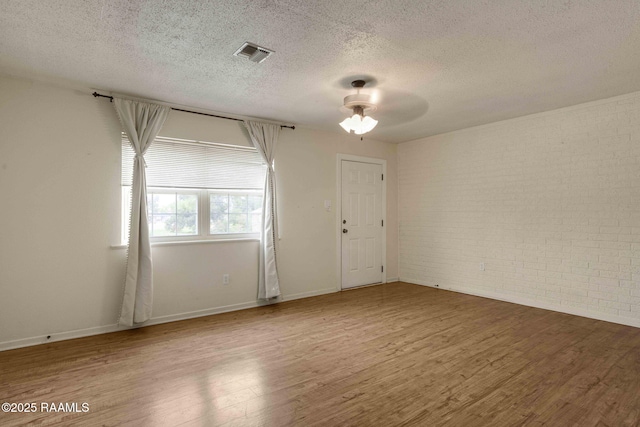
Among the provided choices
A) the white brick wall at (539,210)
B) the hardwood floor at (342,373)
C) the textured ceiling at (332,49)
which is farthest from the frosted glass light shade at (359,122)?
the white brick wall at (539,210)

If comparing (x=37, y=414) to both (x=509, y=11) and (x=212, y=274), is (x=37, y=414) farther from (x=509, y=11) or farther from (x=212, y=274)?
(x=509, y=11)

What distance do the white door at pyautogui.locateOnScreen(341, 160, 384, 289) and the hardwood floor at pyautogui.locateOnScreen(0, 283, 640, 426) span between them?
165 cm

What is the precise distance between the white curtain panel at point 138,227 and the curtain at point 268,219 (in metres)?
1.26

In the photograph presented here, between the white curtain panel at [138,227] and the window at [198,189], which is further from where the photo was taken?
the window at [198,189]

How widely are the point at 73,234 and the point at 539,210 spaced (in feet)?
17.9

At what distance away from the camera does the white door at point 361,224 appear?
217 inches

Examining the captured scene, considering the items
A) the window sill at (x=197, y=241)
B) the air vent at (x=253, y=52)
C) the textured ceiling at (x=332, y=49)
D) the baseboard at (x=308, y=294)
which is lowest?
the baseboard at (x=308, y=294)

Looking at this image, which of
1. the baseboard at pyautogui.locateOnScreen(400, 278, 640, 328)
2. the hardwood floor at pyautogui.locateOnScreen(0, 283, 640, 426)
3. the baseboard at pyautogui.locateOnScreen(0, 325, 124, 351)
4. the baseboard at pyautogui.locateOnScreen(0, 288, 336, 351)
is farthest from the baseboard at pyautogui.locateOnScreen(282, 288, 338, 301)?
the baseboard at pyautogui.locateOnScreen(0, 325, 124, 351)

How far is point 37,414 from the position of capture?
2088 millimetres

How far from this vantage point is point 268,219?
14.9 ft

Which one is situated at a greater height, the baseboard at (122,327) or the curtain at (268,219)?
the curtain at (268,219)

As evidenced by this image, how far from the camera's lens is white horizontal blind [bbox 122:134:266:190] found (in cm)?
383

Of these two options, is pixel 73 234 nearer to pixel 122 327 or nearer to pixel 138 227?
pixel 138 227

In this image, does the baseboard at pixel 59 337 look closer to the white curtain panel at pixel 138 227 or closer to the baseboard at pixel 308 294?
the white curtain panel at pixel 138 227
